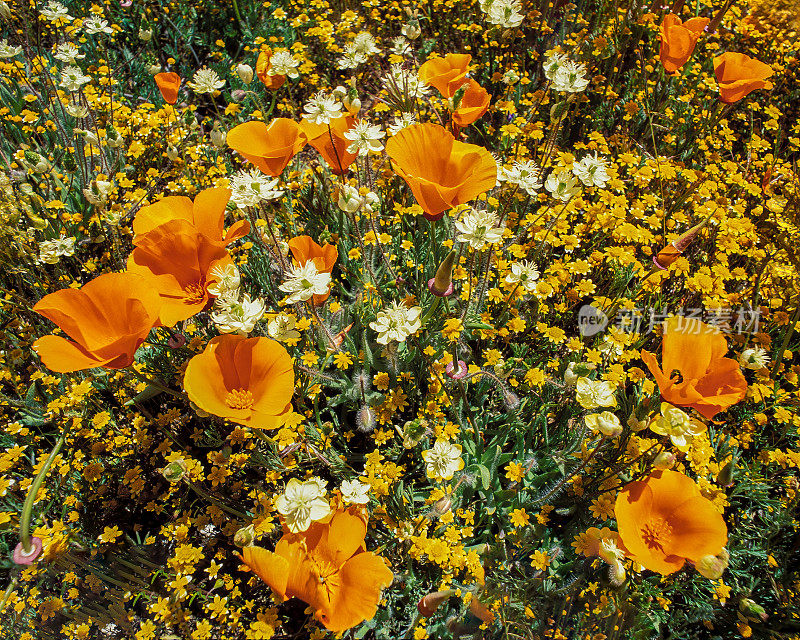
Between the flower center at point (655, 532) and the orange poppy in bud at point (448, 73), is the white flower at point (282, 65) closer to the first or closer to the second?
the orange poppy in bud at point (448, 73)

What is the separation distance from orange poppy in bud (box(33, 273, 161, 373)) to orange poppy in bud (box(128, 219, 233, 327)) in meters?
0.08

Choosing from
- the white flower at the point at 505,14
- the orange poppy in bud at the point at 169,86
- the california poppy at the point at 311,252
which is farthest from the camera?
the orange poppy in bud at the point at 169,86

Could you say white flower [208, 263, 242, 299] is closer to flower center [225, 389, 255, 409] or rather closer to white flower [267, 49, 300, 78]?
flower center [225, 389, 255, 409]

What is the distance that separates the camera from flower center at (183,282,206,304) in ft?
5.88

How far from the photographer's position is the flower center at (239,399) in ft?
5.33

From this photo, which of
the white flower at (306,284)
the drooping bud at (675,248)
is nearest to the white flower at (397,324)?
the white flower at (306,284)

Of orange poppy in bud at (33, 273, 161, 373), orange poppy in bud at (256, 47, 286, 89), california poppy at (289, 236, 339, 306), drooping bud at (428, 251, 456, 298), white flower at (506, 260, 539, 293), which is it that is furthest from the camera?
orange poppy in bud at (256, 47, 286, 89)

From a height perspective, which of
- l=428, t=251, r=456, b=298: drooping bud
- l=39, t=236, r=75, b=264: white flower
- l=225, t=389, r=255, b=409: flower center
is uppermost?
l=428, t=251, r=456, b=298: drooping bud

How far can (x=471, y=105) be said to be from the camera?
7.37 ft

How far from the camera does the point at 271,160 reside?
1.87 m

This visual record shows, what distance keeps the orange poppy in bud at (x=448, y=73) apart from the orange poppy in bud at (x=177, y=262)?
121 centimetres

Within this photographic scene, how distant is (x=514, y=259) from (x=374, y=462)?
1.46 m

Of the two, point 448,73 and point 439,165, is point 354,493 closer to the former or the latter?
point 439,165

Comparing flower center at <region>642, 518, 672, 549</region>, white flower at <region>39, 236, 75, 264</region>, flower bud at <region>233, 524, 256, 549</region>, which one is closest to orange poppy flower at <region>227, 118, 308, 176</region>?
white flower at <region>39, 236, 75, 264</region>
